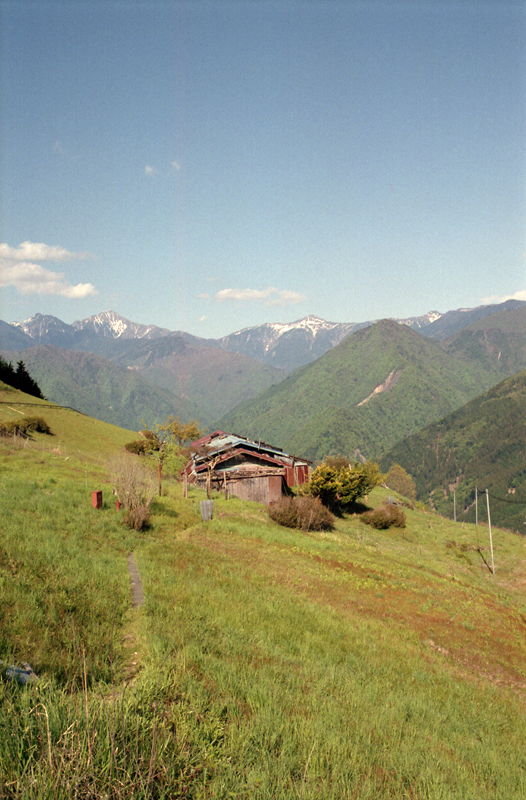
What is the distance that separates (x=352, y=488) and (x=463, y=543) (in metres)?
10.8

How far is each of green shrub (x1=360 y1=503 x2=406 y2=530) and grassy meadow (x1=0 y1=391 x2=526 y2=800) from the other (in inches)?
772

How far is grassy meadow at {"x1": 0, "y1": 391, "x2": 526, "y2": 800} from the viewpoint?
4.02 m

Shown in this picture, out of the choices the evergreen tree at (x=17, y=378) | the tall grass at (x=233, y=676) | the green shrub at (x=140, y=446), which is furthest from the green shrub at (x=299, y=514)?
the evergreen tree at (x=17, y=378)

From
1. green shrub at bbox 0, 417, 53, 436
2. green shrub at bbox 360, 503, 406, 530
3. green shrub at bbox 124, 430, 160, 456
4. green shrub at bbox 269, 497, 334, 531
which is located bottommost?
green shrub at bbox 360, 503, 406, 530

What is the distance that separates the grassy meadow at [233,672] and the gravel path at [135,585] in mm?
199

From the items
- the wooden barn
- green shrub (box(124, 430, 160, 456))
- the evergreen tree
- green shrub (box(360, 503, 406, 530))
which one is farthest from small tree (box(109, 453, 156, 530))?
the evergreen tree

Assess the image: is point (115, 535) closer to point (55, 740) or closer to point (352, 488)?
point (55, 740)

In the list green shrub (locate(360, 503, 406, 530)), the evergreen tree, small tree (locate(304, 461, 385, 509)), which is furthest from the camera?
the evergreen tree

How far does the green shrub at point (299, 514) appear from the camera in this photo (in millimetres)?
28938

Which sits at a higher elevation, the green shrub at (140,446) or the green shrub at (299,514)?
the green shrub at (140,446)

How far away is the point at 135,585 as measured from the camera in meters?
10.8

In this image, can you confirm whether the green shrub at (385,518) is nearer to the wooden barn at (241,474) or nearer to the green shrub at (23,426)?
the wooden barn at (241,474)

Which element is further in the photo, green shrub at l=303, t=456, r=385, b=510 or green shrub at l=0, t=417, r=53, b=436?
green shrub at l=303, t=456, r=385, b=510

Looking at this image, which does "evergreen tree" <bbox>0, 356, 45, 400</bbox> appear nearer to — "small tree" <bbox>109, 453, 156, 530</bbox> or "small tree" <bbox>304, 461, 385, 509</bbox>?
"small tree" <bbox>304, 461, 385, 509</bbox>
